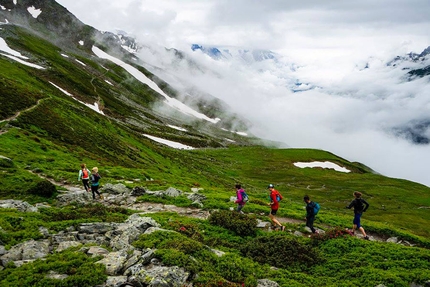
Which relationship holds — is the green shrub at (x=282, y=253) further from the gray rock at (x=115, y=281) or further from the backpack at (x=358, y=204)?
the gray rock at (x=115, y=281)

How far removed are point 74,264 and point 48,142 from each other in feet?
133

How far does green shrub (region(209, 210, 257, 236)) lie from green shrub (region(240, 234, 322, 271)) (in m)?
A: 2.09

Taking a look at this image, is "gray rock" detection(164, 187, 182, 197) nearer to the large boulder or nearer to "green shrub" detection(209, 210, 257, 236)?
the large boulder

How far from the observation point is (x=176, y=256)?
1441 centimetres

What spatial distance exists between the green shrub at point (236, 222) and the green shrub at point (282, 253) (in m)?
2.09

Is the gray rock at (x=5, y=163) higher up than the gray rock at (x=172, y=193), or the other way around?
the gray rock at (x=172, y=193)

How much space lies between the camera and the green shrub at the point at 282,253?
17781mm

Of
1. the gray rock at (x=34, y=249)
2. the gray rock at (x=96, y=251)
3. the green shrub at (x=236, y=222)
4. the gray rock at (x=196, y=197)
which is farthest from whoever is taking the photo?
the gray rock at (x=196, y=197)

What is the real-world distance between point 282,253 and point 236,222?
4.84 metres

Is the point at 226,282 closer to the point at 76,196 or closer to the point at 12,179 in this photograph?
the point at 76,196

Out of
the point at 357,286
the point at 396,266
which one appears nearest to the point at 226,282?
the point at 357,286

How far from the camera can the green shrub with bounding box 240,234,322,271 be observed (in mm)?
17781

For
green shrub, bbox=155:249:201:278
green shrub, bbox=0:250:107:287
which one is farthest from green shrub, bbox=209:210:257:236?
green shrub, bbox=0:250:107:287

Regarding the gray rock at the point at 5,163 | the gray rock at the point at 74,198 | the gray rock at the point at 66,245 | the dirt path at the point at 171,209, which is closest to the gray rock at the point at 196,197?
the dirt path at the point at 171,209
